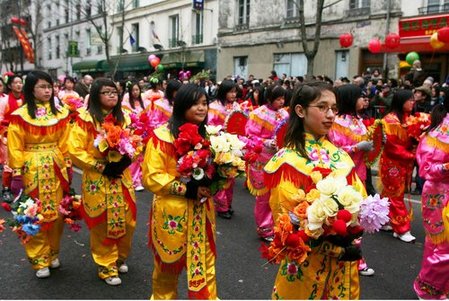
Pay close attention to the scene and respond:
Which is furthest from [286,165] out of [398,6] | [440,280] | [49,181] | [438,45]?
[398,6]

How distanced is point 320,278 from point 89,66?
1461 inches

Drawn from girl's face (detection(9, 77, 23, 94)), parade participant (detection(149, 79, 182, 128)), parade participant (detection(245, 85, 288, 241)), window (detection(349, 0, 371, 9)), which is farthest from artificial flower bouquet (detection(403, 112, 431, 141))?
window (detection(349, 0, 371, 9))

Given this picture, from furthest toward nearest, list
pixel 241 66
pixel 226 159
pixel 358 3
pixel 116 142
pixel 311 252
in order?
pixel 241 66
pixel 358 3
pixel 116 142
pixel 226 159
pixel 311 252

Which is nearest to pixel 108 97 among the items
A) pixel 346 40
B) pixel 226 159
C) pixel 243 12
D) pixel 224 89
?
pixel 226 159

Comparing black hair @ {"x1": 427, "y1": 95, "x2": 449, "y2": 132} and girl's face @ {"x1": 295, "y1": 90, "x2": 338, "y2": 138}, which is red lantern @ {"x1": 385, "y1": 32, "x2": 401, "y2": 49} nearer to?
black hair @ {"x1": 427, "y1": 95, "x2": 449, "y2": 132}

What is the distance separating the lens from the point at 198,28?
94.2ft

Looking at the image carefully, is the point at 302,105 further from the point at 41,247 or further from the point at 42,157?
the point at 41,247

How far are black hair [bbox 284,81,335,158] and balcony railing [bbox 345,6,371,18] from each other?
16641 mm

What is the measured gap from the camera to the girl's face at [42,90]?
15.6 feet

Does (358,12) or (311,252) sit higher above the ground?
(358,12)

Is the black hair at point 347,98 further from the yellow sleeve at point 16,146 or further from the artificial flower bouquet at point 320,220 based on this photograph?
the yellow sleeve at point 16,146

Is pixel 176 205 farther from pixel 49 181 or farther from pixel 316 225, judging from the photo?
pixel 49 181

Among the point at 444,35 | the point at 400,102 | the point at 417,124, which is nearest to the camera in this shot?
the point at 417,124

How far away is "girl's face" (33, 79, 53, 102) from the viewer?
4.74 metres
